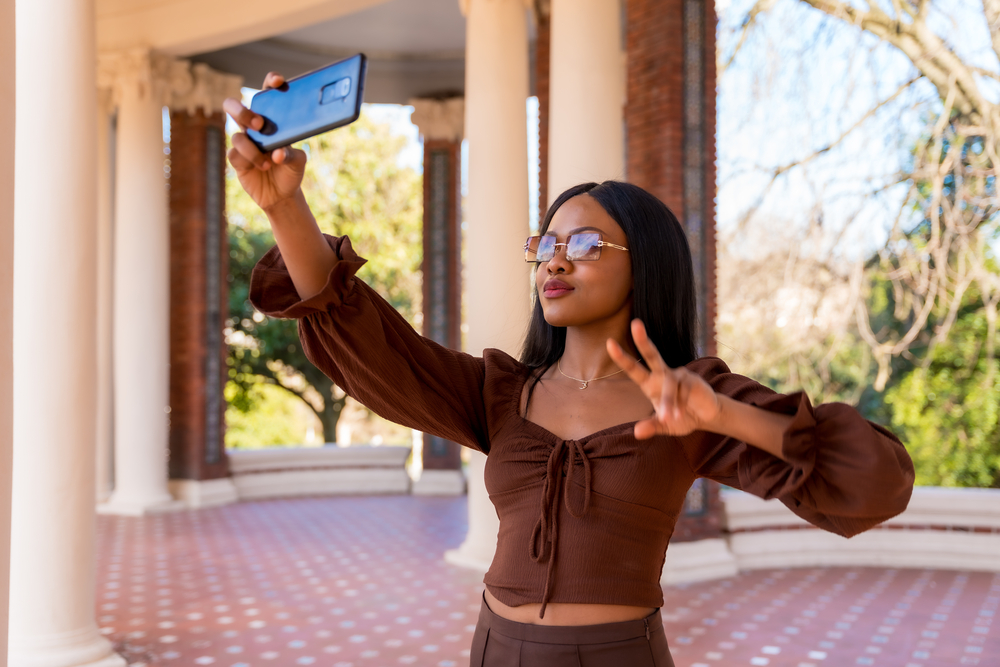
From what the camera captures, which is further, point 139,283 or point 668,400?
point 139,283

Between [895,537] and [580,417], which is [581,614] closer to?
[580,417]

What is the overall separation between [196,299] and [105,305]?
1.20 m

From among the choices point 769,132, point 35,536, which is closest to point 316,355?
point 35,536

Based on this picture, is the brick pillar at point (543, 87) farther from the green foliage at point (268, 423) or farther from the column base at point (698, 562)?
the green foliage at point (268, 423)

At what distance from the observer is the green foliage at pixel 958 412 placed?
12.8 m

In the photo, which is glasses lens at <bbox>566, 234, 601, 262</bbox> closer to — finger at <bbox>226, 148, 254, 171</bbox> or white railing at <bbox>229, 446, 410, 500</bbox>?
finger at <bbox>226, 148, 254, 171</bbox>

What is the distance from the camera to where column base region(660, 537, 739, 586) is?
272 inches

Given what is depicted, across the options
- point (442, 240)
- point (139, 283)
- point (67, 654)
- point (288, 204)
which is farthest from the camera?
point (442, 240)

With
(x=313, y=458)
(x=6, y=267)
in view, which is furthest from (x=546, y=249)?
(x=313, y=458)

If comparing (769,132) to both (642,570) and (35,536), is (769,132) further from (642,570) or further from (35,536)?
(642,570)

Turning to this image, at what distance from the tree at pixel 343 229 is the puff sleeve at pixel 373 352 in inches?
627

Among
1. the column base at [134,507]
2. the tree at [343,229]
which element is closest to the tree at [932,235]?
the column base at [134,507]

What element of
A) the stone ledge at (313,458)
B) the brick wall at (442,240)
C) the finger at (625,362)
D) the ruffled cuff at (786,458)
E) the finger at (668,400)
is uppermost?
the brick wall at (442,240)

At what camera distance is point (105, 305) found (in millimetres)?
11422
